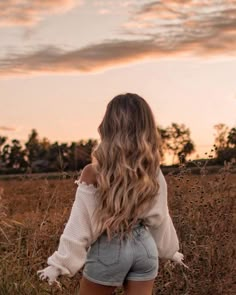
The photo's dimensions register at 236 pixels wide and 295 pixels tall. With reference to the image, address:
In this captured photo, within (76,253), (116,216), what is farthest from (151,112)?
(76,253)

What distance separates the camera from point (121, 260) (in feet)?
12.6

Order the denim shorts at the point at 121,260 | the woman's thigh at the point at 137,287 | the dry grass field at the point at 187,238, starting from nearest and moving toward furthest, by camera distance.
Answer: the denim shorts at the point at 121,260 < the woman's thigh at the point at 137,287 < the dry grass field at the point at 187,238

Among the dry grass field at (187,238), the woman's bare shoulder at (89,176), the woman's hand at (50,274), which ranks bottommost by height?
the dry grass field at (187,238)

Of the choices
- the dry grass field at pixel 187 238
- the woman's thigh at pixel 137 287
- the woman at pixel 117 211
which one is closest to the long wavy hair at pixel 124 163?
the woman at pixel 117 211

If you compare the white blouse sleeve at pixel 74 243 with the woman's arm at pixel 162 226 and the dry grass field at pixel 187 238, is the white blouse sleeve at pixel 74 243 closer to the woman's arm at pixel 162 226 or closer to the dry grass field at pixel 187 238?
the woman's arm at pixel 162 226

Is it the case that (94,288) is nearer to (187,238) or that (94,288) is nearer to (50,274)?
(50,274)

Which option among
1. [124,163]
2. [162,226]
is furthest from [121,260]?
[124,163]

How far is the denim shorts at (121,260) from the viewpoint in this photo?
3.86 metres

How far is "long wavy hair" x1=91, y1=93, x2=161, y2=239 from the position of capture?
13.0 feet

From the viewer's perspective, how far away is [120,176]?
13.1ft

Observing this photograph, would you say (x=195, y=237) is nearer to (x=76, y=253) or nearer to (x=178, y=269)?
(x=178, y=269)

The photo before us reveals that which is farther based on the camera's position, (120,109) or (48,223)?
(48,223)

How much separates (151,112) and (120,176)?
44cm

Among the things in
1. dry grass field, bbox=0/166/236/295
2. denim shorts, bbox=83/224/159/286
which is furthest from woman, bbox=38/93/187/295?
dry grass field, bbox=0/166/236/295
